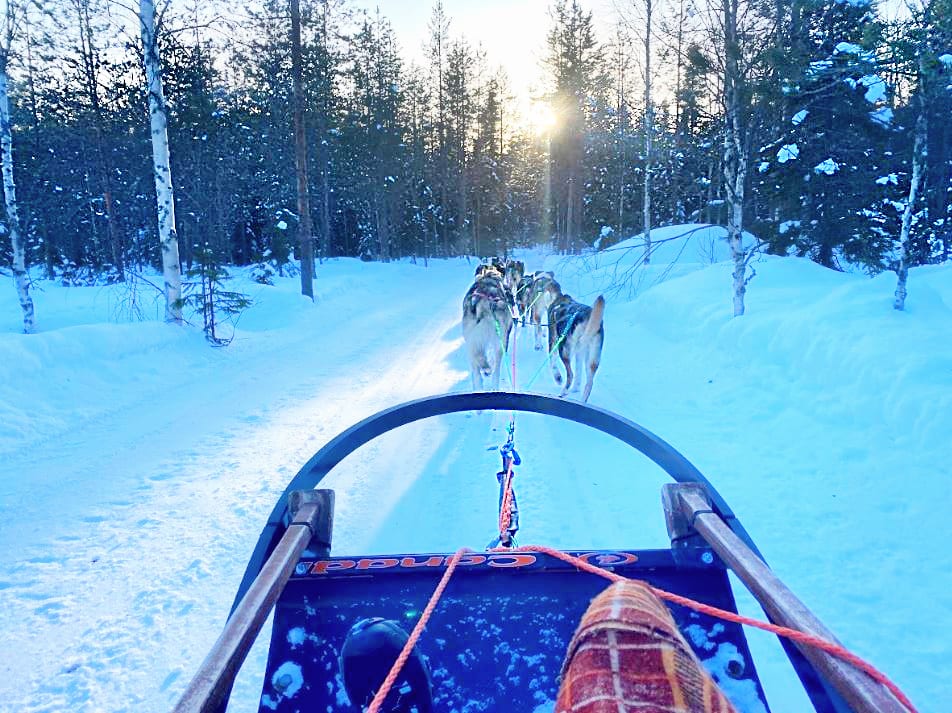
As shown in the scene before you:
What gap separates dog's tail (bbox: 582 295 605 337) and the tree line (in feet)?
9.55

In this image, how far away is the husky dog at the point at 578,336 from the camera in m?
6.20

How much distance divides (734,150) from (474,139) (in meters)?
31.3

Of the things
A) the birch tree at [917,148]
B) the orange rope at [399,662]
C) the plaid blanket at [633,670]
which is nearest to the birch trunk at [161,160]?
the orange rope at [399,662]

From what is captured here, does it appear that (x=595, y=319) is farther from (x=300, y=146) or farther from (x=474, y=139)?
(x=474, y=139)

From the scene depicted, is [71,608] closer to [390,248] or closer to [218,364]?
[218,364]

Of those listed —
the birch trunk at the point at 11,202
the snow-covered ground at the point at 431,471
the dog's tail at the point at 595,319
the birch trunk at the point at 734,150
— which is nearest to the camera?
the snow-covered ground at the point at 431,471

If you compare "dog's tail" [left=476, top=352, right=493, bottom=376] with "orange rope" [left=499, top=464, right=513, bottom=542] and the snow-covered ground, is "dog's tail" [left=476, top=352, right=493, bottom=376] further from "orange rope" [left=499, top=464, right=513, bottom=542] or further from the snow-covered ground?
"orange rope" [left=499, top=464, right=513, bottom=542]

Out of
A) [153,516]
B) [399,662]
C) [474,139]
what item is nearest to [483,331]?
[153,516]

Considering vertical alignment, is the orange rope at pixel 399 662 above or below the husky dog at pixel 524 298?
below

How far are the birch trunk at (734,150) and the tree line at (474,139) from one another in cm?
4

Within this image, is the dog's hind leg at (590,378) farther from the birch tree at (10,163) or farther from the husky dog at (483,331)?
the birch tree at (10,163)

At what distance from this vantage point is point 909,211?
7.04 m

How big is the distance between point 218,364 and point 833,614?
7879mm

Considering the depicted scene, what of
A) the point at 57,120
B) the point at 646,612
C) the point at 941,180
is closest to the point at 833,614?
the point at 646,612
